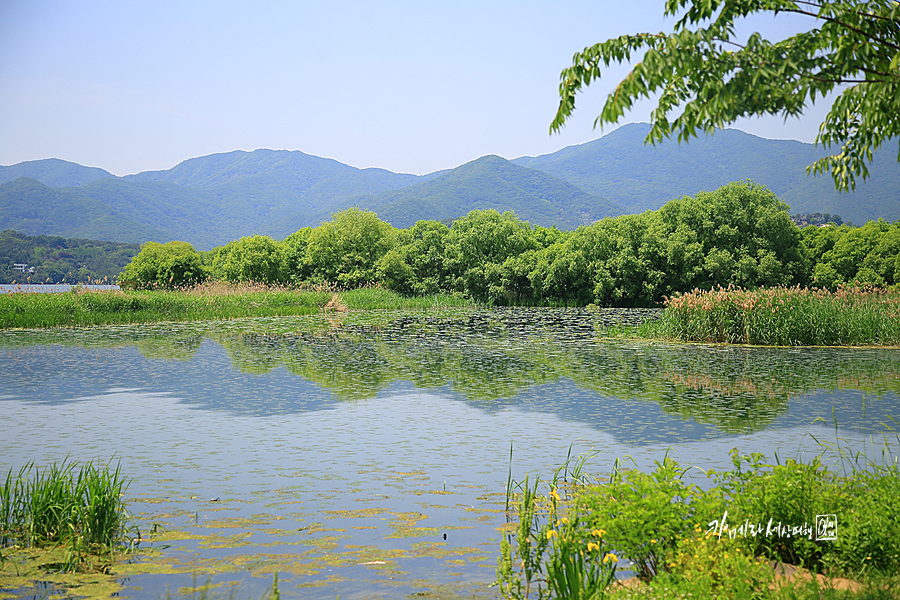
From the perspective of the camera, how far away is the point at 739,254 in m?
45.3

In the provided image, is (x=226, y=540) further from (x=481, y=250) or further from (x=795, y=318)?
(x=481, y=250)

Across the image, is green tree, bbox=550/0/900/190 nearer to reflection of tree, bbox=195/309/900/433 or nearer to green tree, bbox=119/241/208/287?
reflection of tree, bbox=195/309/900/433

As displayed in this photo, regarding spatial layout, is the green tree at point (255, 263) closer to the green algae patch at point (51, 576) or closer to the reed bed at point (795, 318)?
the reed bed at point (795, 318)

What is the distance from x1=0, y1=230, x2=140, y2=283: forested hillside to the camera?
69.9m

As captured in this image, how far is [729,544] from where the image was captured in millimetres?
3936

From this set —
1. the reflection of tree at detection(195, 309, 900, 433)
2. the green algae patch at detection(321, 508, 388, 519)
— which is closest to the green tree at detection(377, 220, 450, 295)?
the reflection of tree at detection(195, 309, 900, 433)

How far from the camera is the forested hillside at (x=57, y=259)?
6988 cm

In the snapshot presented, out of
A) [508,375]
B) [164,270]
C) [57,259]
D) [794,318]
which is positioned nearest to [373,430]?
[508,375]

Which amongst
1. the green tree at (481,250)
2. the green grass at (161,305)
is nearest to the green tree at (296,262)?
the green grass at (161,305)

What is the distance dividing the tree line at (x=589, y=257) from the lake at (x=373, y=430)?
25012 mm

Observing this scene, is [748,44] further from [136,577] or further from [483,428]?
[483,428]

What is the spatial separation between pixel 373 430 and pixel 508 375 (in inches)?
234

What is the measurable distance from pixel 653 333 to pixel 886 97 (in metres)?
18.2

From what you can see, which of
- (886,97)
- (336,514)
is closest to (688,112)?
(886,97)
